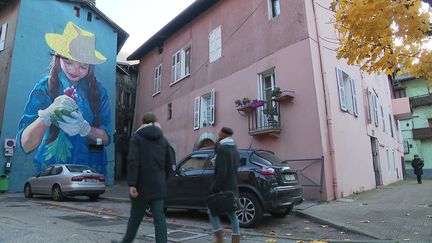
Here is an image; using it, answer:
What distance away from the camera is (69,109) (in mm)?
20031

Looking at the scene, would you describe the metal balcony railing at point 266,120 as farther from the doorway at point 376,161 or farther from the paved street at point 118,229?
the doorway at point 376,161

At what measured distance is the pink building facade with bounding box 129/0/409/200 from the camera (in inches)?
444

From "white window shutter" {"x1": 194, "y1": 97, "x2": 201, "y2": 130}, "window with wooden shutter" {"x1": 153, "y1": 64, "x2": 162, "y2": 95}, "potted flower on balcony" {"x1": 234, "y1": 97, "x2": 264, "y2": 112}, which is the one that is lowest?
"potted flower on balcony" {"x1": 234, "y1": 97, "x2": 264, "y2": 112}

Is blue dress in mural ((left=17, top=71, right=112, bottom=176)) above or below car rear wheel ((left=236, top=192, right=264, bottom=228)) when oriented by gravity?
above

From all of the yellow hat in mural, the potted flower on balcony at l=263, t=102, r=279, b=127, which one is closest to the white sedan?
the potted flower on balcony at l=263, t=102, r=279, b=127

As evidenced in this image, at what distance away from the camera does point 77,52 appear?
21.2 meters

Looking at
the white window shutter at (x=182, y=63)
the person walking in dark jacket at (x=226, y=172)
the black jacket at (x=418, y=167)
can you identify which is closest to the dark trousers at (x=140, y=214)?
the person walking in dark jacket at (x=226, y=172)

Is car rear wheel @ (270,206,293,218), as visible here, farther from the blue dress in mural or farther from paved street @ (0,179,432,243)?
the blue dress in mural

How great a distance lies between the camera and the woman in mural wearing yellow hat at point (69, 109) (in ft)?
61.4

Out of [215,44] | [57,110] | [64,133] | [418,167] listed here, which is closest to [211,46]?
[215,44]

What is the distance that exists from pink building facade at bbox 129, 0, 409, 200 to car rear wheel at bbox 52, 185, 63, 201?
5968 millimetres

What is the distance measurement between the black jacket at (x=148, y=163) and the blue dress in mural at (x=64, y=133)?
15992 millimetres

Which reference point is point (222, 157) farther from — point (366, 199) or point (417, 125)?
point (417, 125)

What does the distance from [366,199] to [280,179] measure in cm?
479
